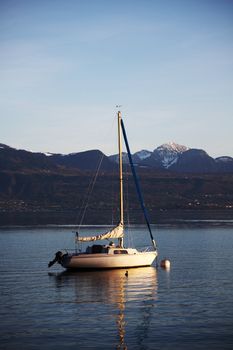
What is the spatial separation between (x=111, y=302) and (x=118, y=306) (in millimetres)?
2102

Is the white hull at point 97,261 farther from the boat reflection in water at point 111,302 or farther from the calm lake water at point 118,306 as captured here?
the calm lake water at point 118,306

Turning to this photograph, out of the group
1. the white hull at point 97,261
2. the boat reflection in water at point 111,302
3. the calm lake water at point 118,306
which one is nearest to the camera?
the calm lake water at point 118,306

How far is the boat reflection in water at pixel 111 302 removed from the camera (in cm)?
3769

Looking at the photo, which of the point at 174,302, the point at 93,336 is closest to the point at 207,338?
the point at 93,336

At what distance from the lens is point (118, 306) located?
4650 cm

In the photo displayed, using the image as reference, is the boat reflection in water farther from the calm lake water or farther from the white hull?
the white hull

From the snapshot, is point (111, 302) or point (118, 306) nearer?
point (118, 306)

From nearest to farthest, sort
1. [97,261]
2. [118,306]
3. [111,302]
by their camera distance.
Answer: [118,306], [111,302], [97,261]

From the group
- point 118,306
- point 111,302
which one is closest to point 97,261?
point 111,302

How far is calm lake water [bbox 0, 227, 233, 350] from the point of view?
120 feet

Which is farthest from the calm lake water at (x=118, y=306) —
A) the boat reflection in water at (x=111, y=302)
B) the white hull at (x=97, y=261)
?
the white hull at (x=97, y=261)

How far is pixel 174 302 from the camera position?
48031 mm

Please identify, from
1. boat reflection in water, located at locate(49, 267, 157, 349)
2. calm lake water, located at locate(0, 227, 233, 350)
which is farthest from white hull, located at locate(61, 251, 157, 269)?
Answer: calm lake water, located at locate(0, 227, 233, 350)

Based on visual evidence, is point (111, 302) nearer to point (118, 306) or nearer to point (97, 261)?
point (118, 306)
